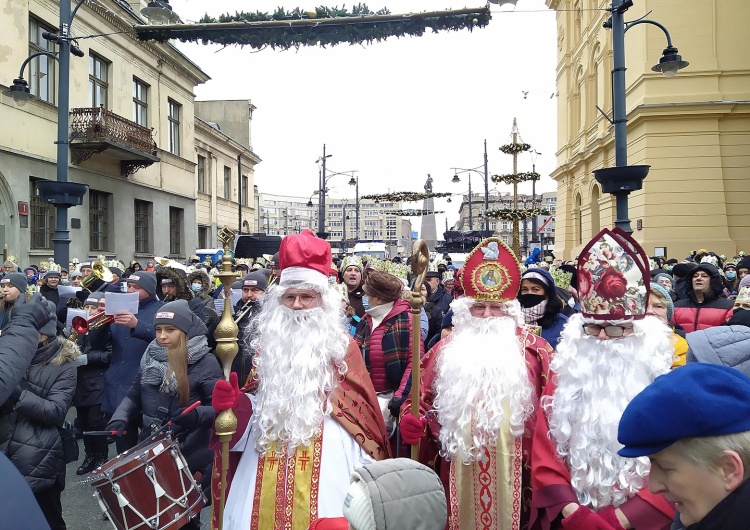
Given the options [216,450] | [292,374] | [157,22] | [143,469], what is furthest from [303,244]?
[157,22]

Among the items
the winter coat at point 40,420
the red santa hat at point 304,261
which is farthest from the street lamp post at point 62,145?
the red santa hat at point 304,261

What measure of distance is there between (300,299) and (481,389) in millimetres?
1187

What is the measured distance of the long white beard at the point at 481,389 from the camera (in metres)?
3.33

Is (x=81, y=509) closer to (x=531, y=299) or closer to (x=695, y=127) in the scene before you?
(x=531, y=299)

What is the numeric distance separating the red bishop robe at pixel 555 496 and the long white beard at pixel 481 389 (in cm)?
29

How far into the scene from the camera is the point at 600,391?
2.84m

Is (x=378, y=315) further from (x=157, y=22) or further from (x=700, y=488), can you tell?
(x=157, y=22)

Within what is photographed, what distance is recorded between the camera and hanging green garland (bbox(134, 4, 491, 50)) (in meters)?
5.58

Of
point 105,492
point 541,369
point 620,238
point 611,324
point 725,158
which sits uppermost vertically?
point 725,158

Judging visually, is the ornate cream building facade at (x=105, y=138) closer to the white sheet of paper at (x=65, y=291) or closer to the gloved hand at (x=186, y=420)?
the white sheet of paper at (x=65, y=291)

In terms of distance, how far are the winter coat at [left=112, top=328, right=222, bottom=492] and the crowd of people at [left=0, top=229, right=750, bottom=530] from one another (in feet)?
0.04

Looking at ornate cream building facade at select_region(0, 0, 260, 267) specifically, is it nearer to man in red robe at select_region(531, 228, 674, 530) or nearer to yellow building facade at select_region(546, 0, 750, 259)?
man in red robe at select_region(531, 228, 674, 530)

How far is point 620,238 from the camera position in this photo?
119 inches

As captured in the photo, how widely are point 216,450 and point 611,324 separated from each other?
2.25m
